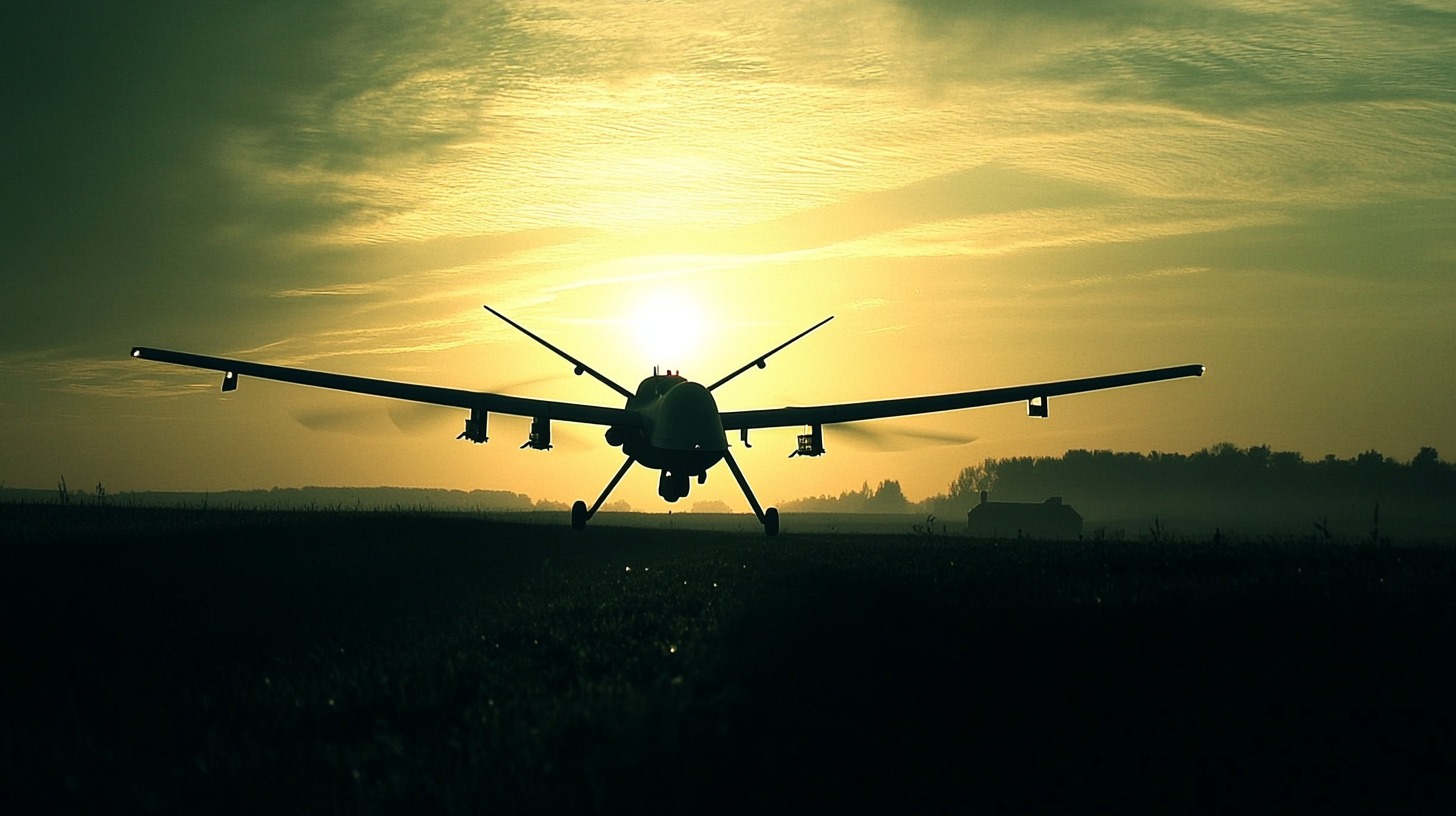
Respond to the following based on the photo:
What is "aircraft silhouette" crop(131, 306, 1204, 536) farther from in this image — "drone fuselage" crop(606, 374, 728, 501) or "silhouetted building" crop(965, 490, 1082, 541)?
"silhouetted building" crop(965, 490, 1082, 541)

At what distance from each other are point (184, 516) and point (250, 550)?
8849 millimetres

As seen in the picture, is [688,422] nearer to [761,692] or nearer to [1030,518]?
[761,692]

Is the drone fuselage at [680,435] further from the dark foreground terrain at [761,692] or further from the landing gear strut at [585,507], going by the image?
the dark foreground terrain at [761,692]

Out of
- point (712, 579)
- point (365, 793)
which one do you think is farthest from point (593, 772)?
point (712, 579)

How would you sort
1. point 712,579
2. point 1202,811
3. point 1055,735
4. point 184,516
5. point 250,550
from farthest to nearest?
point 184,516, point 250,550, point 712,579, point 1055,735, point 1202,811

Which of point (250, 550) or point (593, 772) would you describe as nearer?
point (593, 772)

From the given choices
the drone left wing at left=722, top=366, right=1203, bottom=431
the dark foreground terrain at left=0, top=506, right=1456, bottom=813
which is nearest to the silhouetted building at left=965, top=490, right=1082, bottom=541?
the drone left wing at left=722, top=366, right=1203, bottom=431

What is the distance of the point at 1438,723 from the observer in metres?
7.19

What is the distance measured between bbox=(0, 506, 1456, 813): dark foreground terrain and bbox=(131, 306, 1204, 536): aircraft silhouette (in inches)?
507

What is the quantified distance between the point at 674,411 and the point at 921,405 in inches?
299

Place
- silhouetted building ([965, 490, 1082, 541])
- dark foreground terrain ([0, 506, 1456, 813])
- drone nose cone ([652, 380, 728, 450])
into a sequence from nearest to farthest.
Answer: dark foreground terrain ([0, 506, 1456, 813])
drone nose cone ([652, 380, 728, 450])
silhouetted building ([965, 490, 1082, 541])

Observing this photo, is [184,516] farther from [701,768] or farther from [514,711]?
[701,768]

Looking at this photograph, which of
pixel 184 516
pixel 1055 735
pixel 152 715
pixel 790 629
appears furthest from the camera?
pixel 184 516

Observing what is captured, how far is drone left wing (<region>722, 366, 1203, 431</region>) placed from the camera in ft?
89.1
